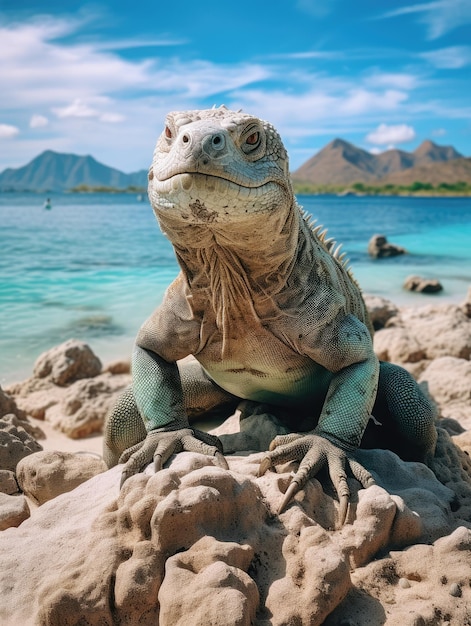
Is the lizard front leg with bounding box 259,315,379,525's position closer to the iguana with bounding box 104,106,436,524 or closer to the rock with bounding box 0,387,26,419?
the iguana with bounding box 104,106,436,524

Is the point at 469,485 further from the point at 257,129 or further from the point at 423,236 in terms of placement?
the point at 423,236

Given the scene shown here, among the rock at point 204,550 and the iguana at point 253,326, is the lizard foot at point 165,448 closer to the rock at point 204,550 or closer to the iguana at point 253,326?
the iguana at point 253,326

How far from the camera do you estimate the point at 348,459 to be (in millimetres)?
3449

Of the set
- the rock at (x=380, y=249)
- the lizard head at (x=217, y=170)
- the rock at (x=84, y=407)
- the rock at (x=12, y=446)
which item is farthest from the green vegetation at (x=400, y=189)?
the lizard head at (x=217, y=170)

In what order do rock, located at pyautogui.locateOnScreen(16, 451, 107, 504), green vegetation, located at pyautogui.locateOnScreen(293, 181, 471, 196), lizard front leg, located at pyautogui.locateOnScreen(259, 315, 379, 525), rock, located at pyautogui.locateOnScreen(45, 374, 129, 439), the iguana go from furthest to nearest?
green vegetation, located at pyautogui.locateOnScreen(293, 181, 471, 196)
rock, located at pyautogui.locateOnScreen(45, 374, 129, 439)
rock, located at pyautogui.locateOnScreen(16, 451, 107, 504)
lizard front leg, located at pyautogui.locateOnScreen(259, 315, 379, 525)
the iguana

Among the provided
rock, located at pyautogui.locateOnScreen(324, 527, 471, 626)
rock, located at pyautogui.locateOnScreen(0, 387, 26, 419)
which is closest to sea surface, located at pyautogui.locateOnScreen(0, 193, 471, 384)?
rock, located at pyautogui.locateOnScreen(0, 387, 26, 419)

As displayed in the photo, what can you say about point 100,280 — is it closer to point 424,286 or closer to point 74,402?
point 424,286

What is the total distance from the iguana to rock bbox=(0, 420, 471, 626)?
0.47 ft

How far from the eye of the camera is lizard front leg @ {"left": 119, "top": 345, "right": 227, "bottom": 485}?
3492mm

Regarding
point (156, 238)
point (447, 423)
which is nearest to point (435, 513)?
point (447, 423)

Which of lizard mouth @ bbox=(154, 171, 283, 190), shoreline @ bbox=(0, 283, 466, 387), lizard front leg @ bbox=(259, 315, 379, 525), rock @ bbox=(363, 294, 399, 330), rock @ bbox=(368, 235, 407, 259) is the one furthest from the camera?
rock @ bbox=(368, 235, 407, 259)

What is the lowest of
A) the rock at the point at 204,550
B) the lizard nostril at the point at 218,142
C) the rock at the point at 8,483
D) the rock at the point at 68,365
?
the rock at the point at 68,365

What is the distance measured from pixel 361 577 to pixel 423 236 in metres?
41.8

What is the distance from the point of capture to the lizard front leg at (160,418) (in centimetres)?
349
